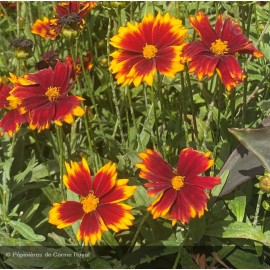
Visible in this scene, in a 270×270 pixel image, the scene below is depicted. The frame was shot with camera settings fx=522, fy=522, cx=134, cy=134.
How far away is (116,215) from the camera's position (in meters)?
1.23

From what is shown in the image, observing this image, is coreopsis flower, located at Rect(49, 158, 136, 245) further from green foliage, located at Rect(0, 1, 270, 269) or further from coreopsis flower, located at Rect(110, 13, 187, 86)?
coreopsis flower, located at Rect(110, 13, 187, 86)

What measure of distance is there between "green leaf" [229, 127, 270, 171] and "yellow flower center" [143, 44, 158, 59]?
30cm

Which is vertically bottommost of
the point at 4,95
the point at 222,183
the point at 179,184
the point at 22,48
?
the point at 222,183

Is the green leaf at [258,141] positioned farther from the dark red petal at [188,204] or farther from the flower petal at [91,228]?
the flower petal at [91,228]

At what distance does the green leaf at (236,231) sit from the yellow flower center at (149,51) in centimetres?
50

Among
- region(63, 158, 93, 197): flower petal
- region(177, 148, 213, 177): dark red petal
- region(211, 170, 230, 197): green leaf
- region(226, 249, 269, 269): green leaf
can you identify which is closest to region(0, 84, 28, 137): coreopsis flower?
region(63, 158, 93, 197): flower petal

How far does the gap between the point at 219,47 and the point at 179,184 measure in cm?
37

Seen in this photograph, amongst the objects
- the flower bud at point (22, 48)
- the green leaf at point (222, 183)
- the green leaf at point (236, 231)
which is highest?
the flower bud at point (22, 48)

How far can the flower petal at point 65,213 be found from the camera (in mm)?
1232

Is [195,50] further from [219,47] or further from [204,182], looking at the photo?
[204,182]

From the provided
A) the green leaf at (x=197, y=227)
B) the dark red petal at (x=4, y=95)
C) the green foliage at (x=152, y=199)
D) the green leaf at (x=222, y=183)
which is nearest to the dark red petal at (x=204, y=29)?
the green foliage at (x=152, y=199)

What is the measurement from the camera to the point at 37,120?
1.27 m

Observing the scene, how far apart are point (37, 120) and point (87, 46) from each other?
3.54ft

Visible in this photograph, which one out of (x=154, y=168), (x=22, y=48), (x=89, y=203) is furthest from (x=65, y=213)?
(x=22, y=48)
